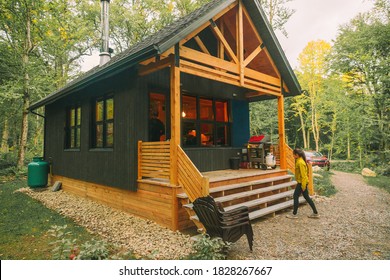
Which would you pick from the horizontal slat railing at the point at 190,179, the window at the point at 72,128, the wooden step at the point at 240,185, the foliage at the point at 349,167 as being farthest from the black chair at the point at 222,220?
the foliage at the point at 349,167

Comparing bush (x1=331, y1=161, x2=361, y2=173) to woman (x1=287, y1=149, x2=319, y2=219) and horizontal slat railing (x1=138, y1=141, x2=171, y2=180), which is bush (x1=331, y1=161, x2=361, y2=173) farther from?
horizontal slat railing (x1=138, y1=141, x2=171, y2=180)

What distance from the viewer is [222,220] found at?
3824mm

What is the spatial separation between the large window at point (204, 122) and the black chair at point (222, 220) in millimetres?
3764

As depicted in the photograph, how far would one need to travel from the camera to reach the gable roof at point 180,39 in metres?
4.80

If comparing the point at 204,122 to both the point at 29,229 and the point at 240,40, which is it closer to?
the point at 240,40

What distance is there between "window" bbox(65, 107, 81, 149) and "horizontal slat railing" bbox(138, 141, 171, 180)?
Answer: 459 centimetres

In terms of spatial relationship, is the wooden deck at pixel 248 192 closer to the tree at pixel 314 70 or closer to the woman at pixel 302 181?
the woman at pixel 302 181

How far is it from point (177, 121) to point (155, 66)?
160 centimetres

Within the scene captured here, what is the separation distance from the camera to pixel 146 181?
19.3ft

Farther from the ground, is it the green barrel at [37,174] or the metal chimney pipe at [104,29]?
the metal chimney pipe at [104,29]

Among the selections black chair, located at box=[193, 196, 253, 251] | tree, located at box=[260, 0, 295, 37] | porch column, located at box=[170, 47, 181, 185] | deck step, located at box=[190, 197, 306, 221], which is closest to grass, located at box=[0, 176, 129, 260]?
black chair, located at box=[193, 196, 253, 251]
